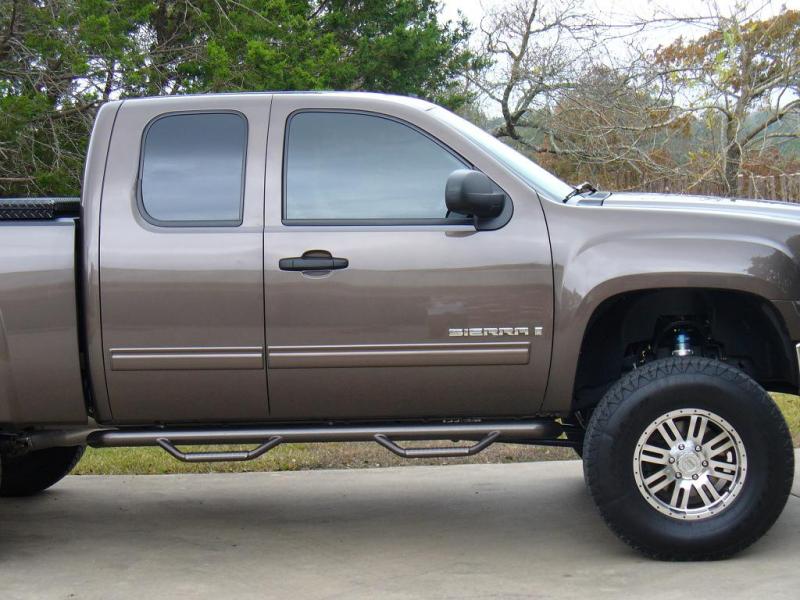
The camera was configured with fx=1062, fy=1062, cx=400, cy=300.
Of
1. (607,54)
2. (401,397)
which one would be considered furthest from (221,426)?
(607,54)

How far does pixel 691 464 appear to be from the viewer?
4602mm

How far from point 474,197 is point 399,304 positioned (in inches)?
22.4

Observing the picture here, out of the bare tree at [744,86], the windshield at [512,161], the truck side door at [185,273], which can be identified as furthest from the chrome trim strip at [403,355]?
A: the bare tree at [744,86]

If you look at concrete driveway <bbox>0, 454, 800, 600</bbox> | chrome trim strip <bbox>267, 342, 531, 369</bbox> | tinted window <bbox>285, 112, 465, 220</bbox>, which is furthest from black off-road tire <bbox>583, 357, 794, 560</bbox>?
tinted window <bbox>285, 112, 465, 220</bbox>

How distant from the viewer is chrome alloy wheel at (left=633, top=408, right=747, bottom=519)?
4.60 meters

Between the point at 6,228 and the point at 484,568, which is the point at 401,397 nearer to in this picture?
the point at 484,568

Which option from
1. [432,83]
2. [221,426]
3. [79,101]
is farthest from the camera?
[432,83]

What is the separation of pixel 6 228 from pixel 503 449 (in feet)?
12.5

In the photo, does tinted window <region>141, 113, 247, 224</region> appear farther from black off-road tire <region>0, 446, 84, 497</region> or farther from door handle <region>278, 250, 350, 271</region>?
black off-road tire <region>0, 446, 84, 497</region>

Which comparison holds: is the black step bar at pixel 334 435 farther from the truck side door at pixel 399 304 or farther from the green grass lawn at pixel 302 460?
the green grass lawn at pixel 302 460

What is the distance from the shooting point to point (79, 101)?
46.5 ft

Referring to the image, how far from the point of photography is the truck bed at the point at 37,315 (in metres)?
4.66

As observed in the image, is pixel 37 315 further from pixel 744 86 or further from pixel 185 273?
pixel 744 86

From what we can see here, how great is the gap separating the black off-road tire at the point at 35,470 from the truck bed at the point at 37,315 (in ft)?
4.98
